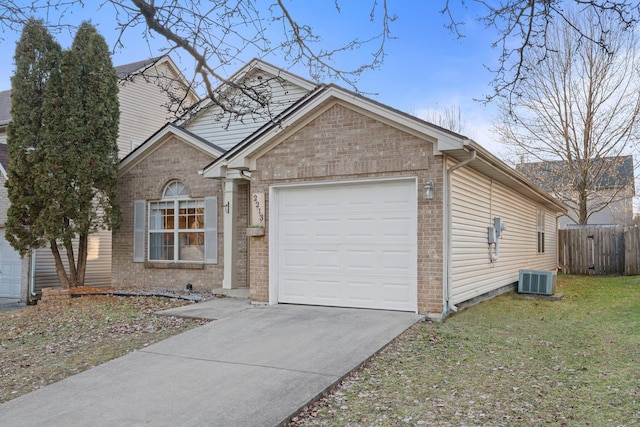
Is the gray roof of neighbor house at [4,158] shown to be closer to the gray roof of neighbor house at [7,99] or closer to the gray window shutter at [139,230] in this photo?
the gray roof of neighbor house at [7,99]

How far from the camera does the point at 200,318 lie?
843 cm

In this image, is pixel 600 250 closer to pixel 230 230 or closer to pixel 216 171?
pixel 230 230

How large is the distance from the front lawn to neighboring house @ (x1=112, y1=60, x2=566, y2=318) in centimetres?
116

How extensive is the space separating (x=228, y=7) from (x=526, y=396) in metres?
4.84

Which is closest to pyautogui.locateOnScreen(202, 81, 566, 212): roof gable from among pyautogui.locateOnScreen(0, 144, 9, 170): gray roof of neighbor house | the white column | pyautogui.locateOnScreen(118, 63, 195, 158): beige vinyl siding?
the white column

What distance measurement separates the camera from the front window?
1253 cm

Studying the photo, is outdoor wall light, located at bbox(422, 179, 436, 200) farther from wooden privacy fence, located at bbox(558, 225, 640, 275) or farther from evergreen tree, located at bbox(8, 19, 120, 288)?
wooden privacy fence, located at bbox(558, 225, 640, 275)

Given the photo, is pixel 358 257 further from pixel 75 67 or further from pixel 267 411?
pixel 75 67

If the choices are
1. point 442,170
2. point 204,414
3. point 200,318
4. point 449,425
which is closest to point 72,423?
point 204,414

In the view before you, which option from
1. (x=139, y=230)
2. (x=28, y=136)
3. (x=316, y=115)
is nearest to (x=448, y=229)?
(x=316, y=115)

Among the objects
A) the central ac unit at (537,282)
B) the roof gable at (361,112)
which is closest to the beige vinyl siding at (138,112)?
the roof gable at (361,112)

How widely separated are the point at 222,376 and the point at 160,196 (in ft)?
27.4

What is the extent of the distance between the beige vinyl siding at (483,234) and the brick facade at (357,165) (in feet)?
1.78

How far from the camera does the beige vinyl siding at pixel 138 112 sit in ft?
60.8
